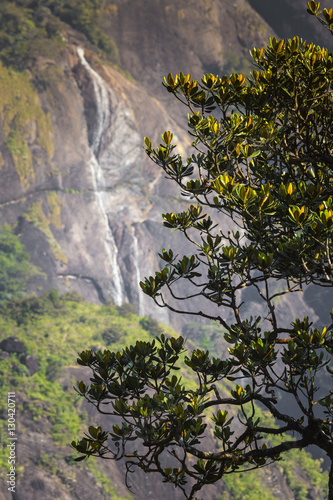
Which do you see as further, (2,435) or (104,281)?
(104,281)

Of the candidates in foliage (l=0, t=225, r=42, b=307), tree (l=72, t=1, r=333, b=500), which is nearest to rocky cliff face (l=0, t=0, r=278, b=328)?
foliage (l=0, t=225, r=42, b=307)

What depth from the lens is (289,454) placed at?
16.9 metres

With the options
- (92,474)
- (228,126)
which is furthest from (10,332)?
(228,126)

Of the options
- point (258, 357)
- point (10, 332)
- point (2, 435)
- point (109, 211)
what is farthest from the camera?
point (109, 211)

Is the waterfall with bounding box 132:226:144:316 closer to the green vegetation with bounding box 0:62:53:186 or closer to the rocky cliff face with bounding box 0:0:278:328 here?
the rocky cliff face with bounding box 0:0:278:328

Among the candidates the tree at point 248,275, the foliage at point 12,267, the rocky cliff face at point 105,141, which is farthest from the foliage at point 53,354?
the tree at point 248,275

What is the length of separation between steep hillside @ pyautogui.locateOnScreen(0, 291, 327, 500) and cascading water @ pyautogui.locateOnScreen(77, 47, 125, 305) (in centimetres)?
360

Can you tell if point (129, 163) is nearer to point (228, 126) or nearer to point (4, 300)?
point (4, 300)

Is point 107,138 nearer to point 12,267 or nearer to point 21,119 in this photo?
point 21,119

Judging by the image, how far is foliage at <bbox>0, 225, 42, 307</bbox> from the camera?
60.6 feet

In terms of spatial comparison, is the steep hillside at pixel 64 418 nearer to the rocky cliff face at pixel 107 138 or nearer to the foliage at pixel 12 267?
the foliage at pixel 12 267

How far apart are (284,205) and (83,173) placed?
21.1 m

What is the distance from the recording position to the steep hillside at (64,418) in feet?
39.8

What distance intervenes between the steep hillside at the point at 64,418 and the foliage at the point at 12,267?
4.37 ft
